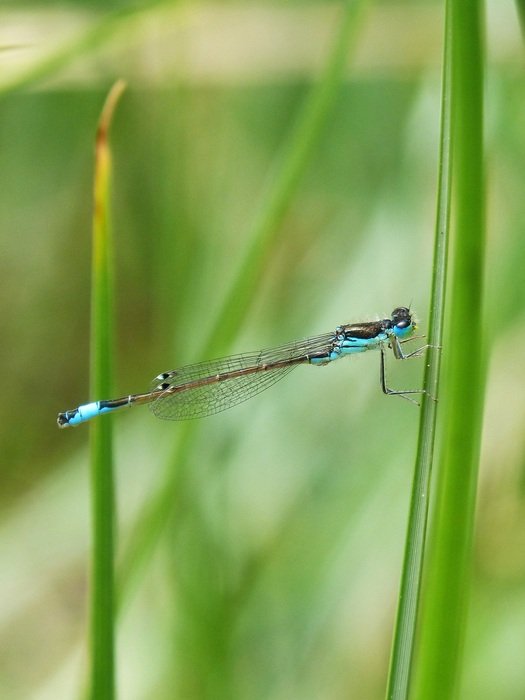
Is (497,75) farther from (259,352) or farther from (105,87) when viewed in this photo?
(105,87)

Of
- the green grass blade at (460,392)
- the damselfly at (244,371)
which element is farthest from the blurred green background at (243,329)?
the green grass blade at (460,392)

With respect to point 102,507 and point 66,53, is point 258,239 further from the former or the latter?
point 102,507

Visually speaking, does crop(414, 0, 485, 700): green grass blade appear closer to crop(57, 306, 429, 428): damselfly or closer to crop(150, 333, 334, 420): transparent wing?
crop(57, 306, 429, 428): damselfly

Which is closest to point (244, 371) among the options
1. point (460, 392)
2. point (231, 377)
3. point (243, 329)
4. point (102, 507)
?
point (231, 377)

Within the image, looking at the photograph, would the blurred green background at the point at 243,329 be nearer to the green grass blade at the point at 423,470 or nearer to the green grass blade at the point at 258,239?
the green grass blade at the point at 258,239

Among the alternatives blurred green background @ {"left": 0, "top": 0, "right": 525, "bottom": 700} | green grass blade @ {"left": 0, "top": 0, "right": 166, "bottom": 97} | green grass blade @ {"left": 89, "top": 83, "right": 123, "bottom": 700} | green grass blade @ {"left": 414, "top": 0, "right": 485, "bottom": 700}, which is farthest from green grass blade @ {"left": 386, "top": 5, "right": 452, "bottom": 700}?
green grass blade @ {"left": 0, "top": 0, "right": 166, "bottom": 97}
